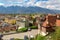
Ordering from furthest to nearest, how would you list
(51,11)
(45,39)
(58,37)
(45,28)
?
(51,11) < (45,28) < (45,39) < (58,37)

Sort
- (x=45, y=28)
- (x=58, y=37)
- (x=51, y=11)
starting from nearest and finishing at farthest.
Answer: (x=58, y=37) → (x=45, y=28) → (x=51, y=11)

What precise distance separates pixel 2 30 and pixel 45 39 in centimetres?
360

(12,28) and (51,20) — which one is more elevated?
(51,20)

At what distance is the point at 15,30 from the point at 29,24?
0.93m

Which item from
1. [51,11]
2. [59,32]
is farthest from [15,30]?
[59,32]

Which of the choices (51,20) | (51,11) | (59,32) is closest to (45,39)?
(59,32)

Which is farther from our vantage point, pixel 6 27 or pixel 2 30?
pixel 6 27

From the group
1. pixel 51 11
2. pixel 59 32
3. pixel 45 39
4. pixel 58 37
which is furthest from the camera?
pixel 51 11

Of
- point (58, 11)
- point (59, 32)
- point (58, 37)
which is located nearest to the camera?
point (58, 37)

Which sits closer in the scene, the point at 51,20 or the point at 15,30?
the point at 51,20

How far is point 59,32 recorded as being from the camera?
2891 millimetres

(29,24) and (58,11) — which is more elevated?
(58,11)

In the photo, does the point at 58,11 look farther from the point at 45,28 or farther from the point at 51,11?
the point at 45,28

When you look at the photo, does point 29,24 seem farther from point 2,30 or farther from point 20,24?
point 2,30
